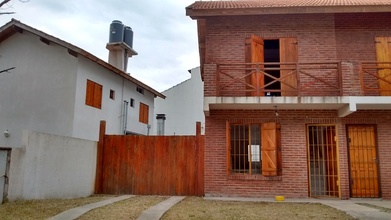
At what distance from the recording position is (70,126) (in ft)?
44.9

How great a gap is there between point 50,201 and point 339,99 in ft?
28.6

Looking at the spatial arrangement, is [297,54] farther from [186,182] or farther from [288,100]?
[186,182]

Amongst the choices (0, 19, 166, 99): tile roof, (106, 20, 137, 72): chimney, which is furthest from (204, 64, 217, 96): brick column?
(106, 20, 137, 72): chimney

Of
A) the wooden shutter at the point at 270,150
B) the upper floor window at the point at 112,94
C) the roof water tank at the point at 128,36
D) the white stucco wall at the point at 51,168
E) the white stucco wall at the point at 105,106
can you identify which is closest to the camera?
the white stucco wall at the point at 51,168

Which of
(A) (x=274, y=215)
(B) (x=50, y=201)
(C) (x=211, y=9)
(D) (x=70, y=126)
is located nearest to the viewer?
(A) (x=274, y=215)

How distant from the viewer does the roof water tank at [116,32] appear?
2080 cm

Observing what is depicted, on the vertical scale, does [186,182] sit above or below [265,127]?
below

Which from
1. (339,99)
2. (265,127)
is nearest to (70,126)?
(265,127)

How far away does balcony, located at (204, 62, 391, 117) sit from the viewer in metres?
10.2

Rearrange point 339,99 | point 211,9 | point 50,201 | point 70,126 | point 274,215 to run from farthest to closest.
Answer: point 70,126 → point 211,9 → point 339,99 → point 50,201 → point 274,215

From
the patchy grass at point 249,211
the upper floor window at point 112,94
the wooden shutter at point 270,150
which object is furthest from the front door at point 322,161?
the upper floor window at point 112,94

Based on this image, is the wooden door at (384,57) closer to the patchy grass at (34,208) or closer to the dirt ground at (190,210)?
the dirt ground at (190,210)

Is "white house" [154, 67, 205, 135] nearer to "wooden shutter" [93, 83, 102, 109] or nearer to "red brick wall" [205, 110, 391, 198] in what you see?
"wooden shutter" [93, 83, 102, 109]

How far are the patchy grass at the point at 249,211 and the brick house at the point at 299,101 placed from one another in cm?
161
